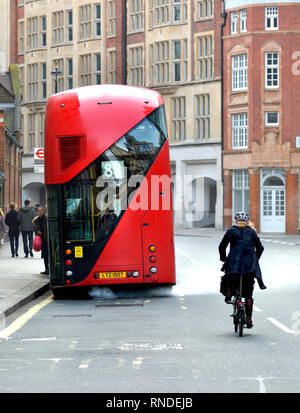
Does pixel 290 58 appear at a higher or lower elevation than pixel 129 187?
higher

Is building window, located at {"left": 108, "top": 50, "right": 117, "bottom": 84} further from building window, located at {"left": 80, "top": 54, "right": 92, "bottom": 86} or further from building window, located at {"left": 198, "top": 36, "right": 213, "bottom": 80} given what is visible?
building window, located at {"left": 198, "top": 36, "right": 213, "bottom": 80}

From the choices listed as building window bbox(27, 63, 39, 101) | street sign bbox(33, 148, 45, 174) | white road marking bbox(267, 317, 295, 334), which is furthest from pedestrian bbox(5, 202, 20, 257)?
building window bbox(27, 63, 39, 101)

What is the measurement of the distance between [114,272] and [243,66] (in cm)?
4336

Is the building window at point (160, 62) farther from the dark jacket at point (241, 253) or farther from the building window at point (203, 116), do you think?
the dark jacket at point (241, 253)

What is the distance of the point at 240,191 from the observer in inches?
2355

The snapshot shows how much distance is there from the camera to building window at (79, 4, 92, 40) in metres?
71.9

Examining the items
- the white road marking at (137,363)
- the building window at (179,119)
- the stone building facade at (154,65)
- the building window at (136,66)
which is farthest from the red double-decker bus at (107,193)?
the building window at (136,66)

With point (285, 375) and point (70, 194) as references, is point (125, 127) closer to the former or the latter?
point (70, 194)

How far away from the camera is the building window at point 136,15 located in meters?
67.1

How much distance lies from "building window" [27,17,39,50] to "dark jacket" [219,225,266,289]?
6446cm

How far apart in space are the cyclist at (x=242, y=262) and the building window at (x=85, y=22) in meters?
60.4

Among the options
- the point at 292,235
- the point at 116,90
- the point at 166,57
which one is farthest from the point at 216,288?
the point at 166,57

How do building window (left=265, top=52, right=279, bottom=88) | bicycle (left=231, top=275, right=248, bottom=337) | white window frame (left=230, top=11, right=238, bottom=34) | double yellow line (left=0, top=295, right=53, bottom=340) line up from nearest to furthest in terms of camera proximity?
bicycle (left=231, top=275, right=248, bottom=337)
double yellow line (left=0, top=295, right=53, bottom=340)
building window (left=265, top=52, right=279, bottom=88)
white window frame (left=230, top=11, right=238, bottom=34)

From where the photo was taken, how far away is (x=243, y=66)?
195 feet
